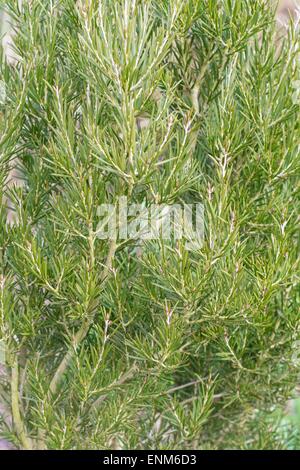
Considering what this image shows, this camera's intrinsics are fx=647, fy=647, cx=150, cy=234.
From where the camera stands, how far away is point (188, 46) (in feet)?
4.10

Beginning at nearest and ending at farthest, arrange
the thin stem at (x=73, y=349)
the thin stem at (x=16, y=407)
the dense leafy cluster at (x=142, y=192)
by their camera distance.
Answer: the dense leafy cluster at (x=142, y=192) → the thin stem at (x=73, y=349) → the thin stem at (x=16, y=407)

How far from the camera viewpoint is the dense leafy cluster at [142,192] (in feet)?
3.53

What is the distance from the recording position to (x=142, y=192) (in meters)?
1.20

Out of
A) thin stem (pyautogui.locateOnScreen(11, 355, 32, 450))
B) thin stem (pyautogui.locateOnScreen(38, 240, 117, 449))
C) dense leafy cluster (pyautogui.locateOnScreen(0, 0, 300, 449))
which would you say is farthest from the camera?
thin stem (pyautogui.locateOnScreen(11, 355, 32, 450))

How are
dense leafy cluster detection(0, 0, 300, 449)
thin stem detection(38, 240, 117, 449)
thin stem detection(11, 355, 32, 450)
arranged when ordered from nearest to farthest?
dense leafy cluster detection(0, 0, 300, 449)
thin stem detection(38, 240, 117, 449)
thin stem detection(11, 355, 32, 450)

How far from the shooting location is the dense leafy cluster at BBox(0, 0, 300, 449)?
1.08m

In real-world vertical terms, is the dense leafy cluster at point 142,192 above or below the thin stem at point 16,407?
above

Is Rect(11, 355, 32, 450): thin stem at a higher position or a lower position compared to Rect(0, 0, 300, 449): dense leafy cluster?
lower

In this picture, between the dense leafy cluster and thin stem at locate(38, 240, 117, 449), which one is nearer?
the dense leafy cluster

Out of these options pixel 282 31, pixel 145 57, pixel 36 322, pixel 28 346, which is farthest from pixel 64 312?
pixel 282 31

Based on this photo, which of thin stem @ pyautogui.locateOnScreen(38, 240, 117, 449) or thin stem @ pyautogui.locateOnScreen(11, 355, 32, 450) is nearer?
thin stem @ pyautogui.locateOnScreen(38, 240, 117, 449)

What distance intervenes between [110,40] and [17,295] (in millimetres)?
598

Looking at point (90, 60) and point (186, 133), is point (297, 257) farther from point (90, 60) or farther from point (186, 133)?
point (90, 60)

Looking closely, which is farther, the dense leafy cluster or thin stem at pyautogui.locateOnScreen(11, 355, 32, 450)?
thin stem at pyautogui.locateOnScreen(11, 355, 32, 450)
